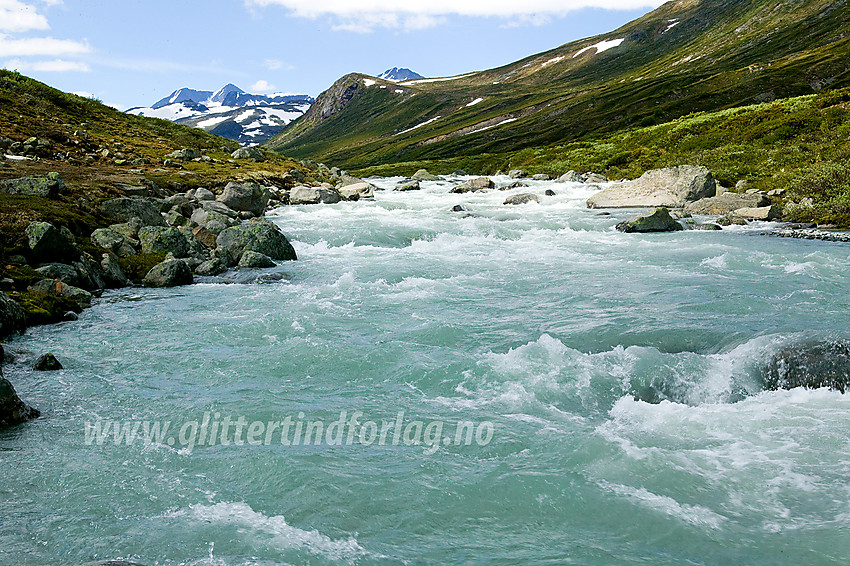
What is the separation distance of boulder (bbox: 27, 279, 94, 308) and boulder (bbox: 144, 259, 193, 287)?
2.32 meters

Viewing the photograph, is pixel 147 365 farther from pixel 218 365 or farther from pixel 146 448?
pixel 146 448

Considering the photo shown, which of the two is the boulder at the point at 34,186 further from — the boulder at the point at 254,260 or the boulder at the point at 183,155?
the boulder at the point at 183,155

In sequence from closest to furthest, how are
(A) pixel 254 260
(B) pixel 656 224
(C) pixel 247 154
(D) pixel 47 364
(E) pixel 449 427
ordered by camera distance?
(E) pixel 449 427 → (D) pixel 47 364 → (A) pixel 254 260 → (B) pixel 656 224 → (C) pixel 247 154

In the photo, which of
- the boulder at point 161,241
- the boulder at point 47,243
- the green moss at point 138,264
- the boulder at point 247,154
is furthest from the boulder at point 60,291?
the boulder at point 247,154

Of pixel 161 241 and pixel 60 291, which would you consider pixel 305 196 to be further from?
pixel 60 291

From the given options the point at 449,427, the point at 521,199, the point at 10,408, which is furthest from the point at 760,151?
the point at 10,408

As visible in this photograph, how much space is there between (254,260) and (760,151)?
44190 mm

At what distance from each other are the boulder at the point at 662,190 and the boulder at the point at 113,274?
30.8m

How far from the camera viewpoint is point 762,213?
31609mm

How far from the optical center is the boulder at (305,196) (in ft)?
141

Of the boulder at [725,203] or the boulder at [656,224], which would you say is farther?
the boulder at [725,203]

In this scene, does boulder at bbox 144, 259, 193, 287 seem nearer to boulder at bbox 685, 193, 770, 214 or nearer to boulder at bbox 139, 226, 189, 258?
boulder at bbox 139, 226, 189, 258

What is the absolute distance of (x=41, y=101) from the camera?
5350cm

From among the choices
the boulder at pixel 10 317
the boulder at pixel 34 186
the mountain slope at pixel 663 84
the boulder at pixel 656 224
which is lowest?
the boulder at pixel 10 317
